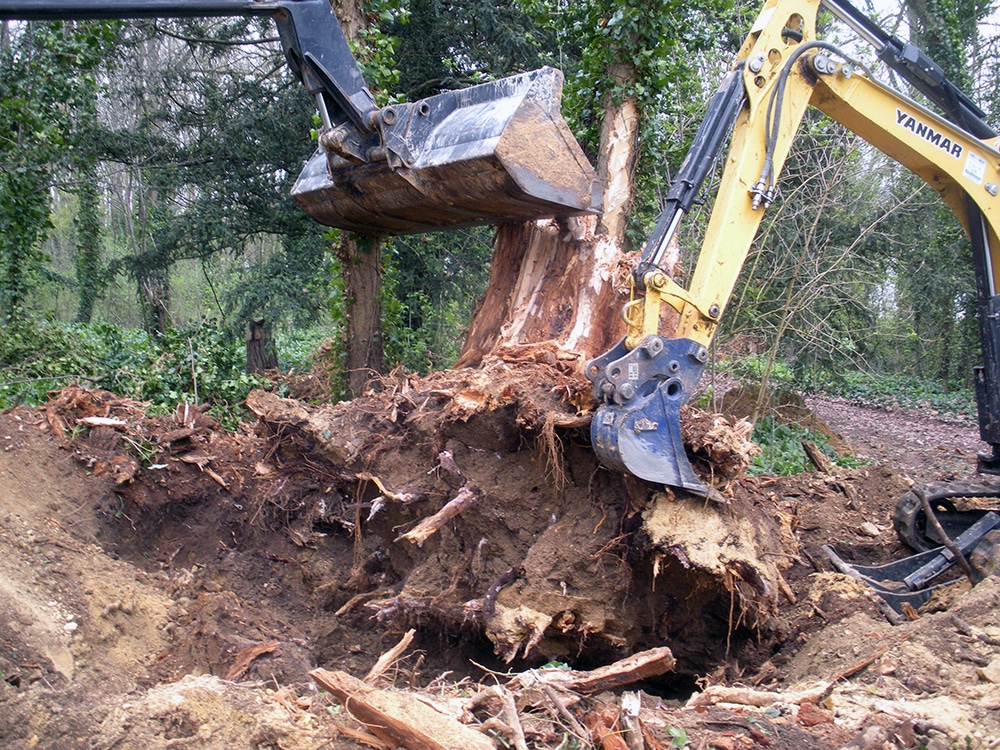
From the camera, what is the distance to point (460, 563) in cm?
452

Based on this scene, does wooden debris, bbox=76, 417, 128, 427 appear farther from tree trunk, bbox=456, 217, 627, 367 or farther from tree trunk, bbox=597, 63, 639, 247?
tree trunk, bbox=597, 63, 639, 247

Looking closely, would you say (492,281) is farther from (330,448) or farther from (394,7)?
(394,7)

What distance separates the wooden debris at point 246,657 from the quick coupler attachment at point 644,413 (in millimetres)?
1927

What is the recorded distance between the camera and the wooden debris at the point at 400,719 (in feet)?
8.46

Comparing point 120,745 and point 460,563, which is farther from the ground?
point 460,563

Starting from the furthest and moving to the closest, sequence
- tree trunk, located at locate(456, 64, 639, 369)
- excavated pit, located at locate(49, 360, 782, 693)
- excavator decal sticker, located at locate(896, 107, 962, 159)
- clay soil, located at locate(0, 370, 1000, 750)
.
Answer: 1. tree trunk, located at locate(456, 64, 639, 369)
2. excavator decal sticker, located at locate(896, 107, 962, 159)
3. excavated pit, located at locate(49, 360, 782, 693)
4. clay soil, located at locate(0, 370, 1000, 750)

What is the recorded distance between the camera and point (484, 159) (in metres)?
4.58

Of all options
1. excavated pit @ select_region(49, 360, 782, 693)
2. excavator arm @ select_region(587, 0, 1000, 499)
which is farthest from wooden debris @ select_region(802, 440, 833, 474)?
excavated pit @ select_region(49, 360, 782, 693)

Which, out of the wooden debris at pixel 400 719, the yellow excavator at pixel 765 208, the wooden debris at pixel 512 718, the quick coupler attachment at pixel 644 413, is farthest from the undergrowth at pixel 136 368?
the wooden debris at pixel 512 718

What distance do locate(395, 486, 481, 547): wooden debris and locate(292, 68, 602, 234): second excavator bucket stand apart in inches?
72.9

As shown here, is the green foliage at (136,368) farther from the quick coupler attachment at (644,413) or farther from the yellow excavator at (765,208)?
the yellow excavator at (765,208)

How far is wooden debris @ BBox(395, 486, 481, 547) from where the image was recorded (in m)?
4.21

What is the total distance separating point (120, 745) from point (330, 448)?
2533 mm

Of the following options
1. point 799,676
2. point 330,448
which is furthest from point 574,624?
point 330,448
